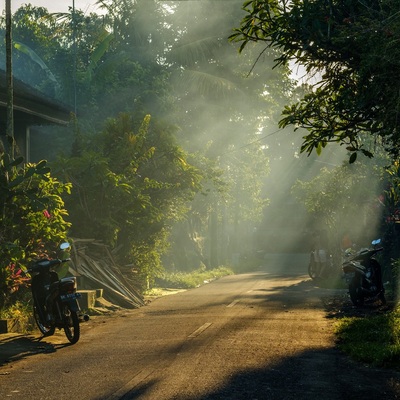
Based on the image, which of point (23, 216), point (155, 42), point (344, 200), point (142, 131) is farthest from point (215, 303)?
point (155, 42)

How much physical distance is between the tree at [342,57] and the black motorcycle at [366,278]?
6.32 metres

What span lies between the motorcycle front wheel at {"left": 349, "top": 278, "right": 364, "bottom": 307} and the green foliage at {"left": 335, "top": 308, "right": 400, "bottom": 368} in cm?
158

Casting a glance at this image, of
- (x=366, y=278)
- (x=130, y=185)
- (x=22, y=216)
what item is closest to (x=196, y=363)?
(x=22, y=216)

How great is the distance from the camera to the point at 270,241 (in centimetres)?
8344

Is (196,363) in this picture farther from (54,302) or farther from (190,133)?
(190,133)

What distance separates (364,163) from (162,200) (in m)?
15.7

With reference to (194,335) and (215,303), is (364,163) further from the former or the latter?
(194,335)

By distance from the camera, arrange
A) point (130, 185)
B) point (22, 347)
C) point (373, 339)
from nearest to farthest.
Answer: point (373, 339), point (22, 347), point (130, 185)

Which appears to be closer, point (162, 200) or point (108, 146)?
point (108, 146)

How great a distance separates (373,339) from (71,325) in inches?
191

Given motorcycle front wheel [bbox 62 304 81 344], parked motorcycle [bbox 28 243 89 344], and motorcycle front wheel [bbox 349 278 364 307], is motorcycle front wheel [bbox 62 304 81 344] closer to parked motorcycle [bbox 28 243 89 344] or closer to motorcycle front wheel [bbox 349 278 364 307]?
parked motorcycle [bbox 28 243 89 344]

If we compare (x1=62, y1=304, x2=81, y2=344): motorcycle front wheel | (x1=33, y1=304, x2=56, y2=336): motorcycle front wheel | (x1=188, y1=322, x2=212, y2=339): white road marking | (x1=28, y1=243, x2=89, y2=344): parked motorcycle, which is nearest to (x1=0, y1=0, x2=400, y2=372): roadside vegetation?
(x1=28, y1=243, x2=89, y2=344): parked motorcycle

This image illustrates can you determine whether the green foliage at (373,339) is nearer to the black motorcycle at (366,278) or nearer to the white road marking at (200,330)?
the black motorcycle at (366,278)

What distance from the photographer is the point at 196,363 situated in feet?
33.6
